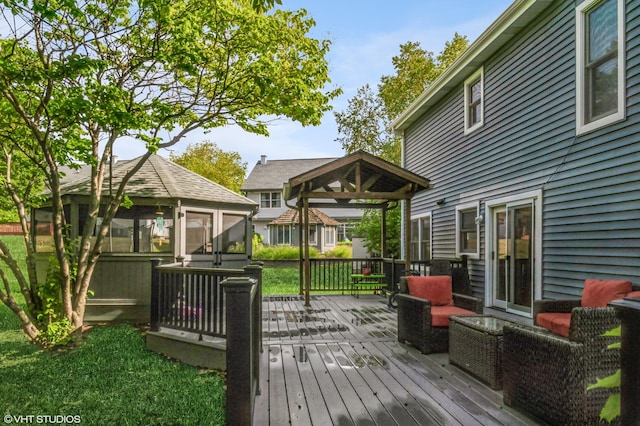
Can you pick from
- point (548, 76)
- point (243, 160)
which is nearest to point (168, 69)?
point (548, 76)

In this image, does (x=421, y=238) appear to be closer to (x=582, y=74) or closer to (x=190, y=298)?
(x=582, y=74)

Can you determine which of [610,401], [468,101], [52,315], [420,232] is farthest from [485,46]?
[52,315]

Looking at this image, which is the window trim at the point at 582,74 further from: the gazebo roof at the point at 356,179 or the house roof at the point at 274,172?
the house roof at the point at 274,172

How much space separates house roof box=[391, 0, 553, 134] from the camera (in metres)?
6.36

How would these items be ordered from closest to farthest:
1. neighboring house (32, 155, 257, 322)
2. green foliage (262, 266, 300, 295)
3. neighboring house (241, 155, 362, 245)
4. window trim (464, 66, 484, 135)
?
neighboring house (32, 155, 257, 322) < window trim (464, 66, 484, 135) < green foliage (262, 266, 300, 295) < neighboring house (241, 155, 362, 245)

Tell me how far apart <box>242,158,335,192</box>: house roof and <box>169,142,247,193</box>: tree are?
1952mm

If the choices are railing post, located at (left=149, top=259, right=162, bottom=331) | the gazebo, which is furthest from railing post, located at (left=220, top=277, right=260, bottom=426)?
the gazebo

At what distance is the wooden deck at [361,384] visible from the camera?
3100 mm

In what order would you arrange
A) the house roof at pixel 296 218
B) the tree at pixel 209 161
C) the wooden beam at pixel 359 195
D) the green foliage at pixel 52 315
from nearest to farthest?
the green foliage at pixel 52 315, the wooden beam at pixel 359 195, the house roof at pixel 296 218, the tree at pixel 209 161

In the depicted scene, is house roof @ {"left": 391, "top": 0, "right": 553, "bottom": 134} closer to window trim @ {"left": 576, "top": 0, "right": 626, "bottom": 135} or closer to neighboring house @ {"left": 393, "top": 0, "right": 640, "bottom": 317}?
neighboring house @ {"left": 393, "top": 0, "right": 640, "bottom": 317}

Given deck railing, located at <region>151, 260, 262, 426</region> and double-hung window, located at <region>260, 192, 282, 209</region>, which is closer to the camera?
deck railing, located at <region>151, 260, 262, 426</region>

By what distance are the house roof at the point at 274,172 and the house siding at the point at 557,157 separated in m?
20.6

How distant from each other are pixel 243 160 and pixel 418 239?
84.5 ft

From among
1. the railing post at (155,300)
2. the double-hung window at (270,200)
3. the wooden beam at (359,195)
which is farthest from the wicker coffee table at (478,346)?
the double-hung window at (270,200)
